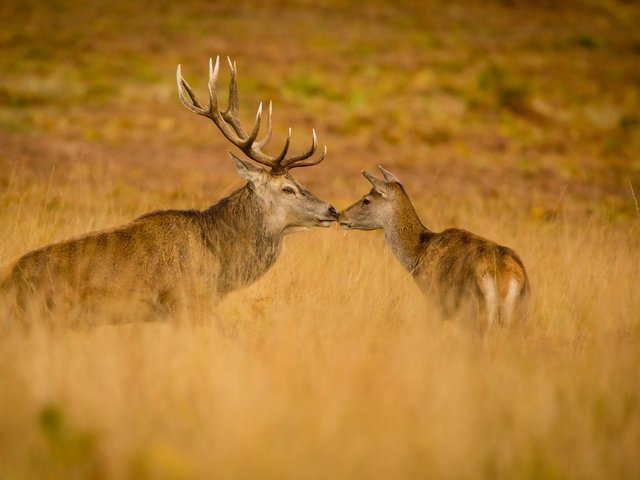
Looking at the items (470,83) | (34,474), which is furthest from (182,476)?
(470,83)

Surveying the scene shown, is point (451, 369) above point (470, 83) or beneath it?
beneath

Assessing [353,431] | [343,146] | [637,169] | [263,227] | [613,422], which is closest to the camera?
[353,431]

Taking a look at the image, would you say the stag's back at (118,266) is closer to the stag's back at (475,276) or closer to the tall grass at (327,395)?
the tall grass at (327,395)

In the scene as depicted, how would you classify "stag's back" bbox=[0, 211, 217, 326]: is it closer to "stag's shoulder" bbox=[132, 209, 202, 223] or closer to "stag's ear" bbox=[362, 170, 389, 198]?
"stag's shoulder" bbox=[132, 209, 202, 223]

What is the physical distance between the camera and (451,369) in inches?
221

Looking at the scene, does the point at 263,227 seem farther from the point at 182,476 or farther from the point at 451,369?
the point at 182,476

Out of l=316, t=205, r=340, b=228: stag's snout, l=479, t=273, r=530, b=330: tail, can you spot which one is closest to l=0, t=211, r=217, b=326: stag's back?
l=316, t=205, r=340, b=228: stag's snout

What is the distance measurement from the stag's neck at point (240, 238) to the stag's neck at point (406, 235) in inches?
51.2

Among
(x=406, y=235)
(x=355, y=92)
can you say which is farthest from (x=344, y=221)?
(x=355, y=92)

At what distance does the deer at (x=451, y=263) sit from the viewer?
6.96 metres

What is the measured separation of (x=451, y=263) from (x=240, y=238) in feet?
5.88

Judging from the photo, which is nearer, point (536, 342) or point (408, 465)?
point (408, 465)

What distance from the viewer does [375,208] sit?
9164 millimetres

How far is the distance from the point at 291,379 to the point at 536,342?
8.41 ft
